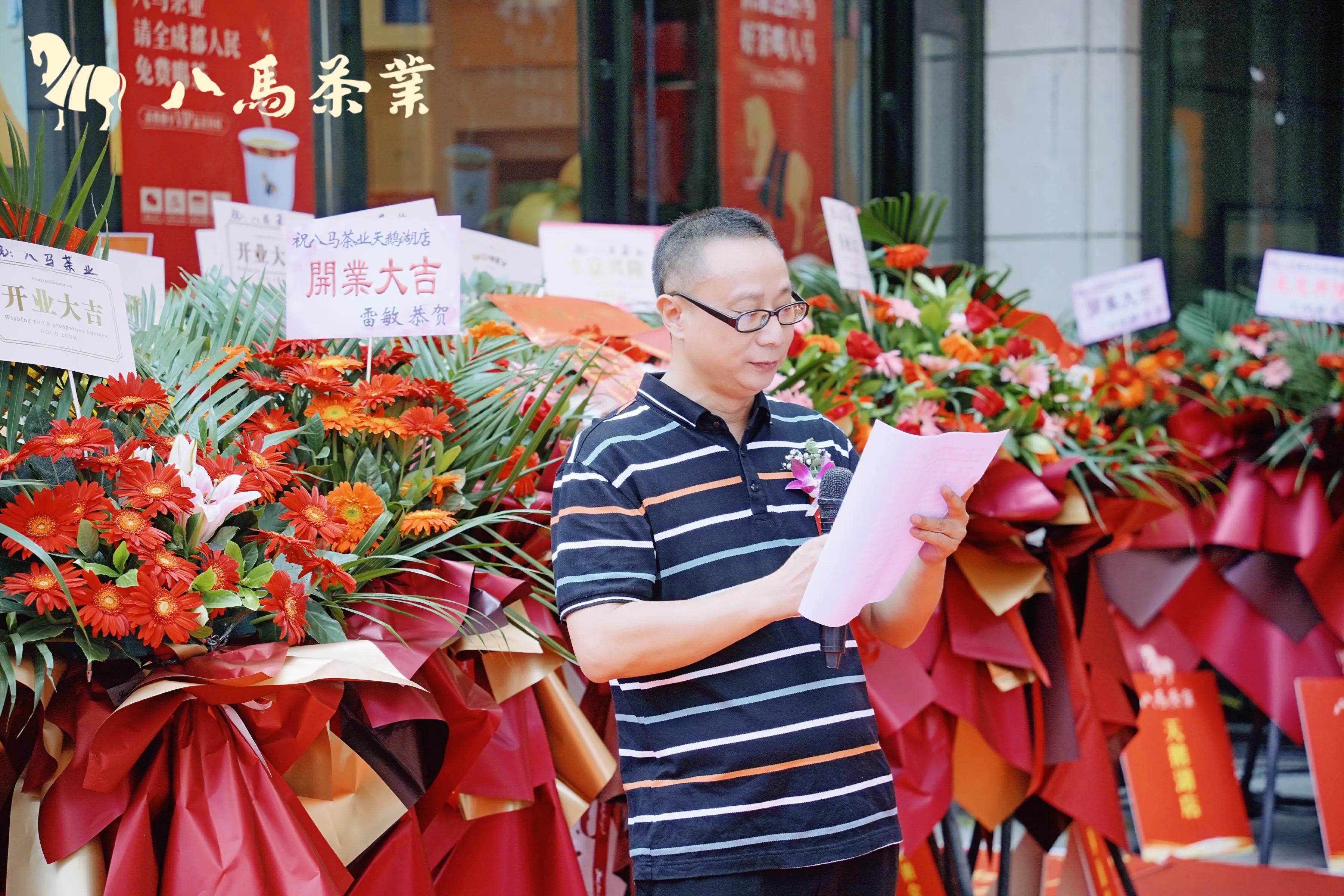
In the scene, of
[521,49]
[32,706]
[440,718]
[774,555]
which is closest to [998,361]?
[774,555]

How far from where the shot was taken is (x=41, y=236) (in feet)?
6.12

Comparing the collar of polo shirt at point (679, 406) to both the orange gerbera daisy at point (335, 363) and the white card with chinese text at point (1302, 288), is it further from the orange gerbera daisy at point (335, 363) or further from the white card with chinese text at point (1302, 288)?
the white card with chinese text at point (1302, 288)

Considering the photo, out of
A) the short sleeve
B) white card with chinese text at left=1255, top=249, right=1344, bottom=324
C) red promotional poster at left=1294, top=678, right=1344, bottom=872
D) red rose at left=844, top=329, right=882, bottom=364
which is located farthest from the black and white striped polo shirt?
white card with chinese text at left=1255, top=249, right=1344, bottom=324

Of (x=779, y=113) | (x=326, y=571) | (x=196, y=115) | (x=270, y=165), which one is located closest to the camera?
(x=326, y=571)

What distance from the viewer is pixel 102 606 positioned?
1.60 metres

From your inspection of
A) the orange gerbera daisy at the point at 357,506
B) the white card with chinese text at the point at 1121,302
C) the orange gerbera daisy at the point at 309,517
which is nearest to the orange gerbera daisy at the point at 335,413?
the orange gerbera daisy at the point at 357,506

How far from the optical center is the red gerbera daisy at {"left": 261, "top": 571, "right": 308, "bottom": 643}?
171cm

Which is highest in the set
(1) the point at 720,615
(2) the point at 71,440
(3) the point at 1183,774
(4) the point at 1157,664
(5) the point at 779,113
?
(5) the point at 779,113

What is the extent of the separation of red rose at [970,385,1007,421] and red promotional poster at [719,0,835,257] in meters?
2.18

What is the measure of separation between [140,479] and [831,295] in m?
2.05

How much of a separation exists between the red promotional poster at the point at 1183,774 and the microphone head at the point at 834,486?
2547 millimetres

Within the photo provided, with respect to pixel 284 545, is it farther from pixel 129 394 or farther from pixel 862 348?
pixel 862 348

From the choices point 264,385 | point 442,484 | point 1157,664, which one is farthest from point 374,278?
point 1157,664

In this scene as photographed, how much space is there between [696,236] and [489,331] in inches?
33.5
